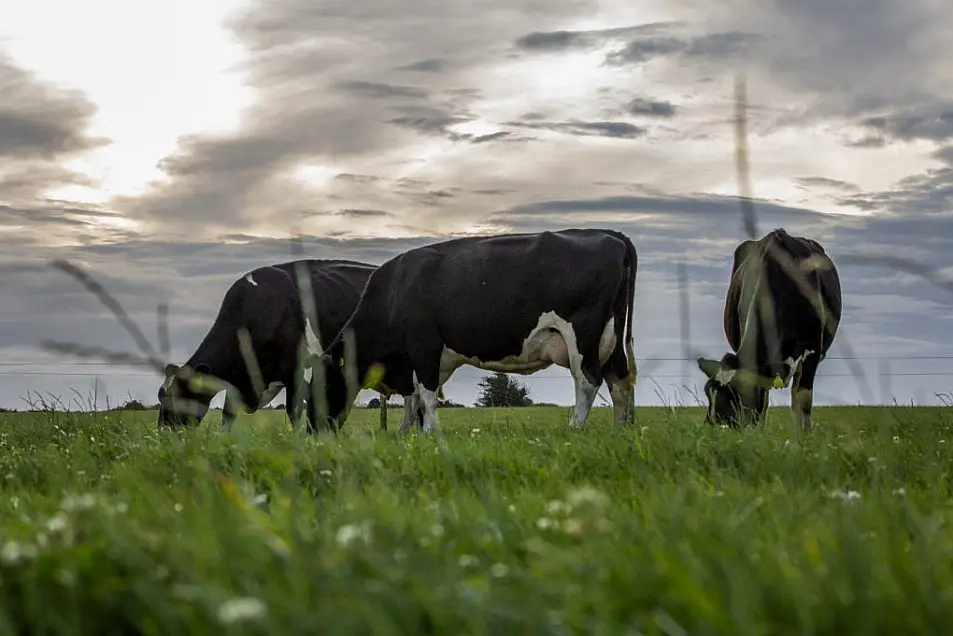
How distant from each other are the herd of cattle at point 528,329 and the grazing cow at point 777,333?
0.02m

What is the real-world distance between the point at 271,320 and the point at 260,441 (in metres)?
8.92

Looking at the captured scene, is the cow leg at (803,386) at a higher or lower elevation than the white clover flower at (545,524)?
lower

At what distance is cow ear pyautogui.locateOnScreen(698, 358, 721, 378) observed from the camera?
13748 mm

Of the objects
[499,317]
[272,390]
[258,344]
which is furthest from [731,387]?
[272,390]

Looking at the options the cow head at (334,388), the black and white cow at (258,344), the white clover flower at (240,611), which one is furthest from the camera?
the black and white cow at (258,344)

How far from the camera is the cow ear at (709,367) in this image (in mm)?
13748

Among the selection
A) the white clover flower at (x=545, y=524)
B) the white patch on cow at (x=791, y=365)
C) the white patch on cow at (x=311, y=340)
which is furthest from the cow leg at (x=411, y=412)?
the white clover flower at (x=545, y=524)

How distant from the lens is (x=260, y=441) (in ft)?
29.3

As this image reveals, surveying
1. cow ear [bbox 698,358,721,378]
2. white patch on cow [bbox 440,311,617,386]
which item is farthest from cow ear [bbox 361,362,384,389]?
cow ear [bbox 698,358,721,378]

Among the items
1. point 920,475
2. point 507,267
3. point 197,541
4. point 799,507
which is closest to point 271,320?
point 507,267

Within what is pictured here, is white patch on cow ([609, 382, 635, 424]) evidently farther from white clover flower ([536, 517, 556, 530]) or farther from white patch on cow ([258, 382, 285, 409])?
white clover flower ([536, 517, 556, 530])

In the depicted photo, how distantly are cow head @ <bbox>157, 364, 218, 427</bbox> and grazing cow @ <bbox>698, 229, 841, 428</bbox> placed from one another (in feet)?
25.0

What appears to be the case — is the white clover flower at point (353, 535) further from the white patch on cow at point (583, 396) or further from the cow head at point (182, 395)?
the cow head at point (182, 395)

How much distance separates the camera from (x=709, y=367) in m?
13.8
